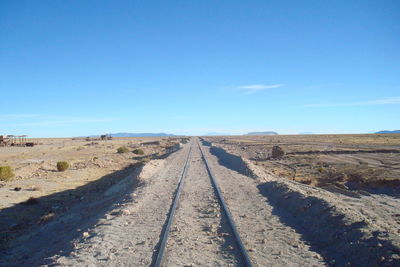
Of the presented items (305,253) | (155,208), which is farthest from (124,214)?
(305,253)

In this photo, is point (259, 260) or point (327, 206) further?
point (327, 206)

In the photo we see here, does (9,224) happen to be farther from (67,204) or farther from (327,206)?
(327,206)

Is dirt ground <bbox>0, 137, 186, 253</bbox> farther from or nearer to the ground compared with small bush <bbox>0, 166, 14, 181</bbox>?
nearer to the ground

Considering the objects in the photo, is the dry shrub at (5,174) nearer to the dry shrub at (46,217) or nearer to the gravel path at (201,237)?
the dry shrub at (46,217)

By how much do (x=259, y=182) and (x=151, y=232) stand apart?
404 inches

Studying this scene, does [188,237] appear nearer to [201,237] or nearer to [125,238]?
[201,237]

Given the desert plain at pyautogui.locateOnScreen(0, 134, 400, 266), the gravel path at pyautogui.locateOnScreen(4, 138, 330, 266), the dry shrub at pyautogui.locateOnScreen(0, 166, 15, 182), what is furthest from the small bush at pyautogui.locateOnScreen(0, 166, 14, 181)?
the gravel path at pyautogui.locateOnScreen(4, 138, 330, 266)

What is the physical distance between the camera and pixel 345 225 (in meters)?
8.87

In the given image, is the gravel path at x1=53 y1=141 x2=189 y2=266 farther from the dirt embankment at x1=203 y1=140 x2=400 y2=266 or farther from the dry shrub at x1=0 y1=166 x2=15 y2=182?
the dry shrub at x1=0 y1=166 x2=15 y2=182

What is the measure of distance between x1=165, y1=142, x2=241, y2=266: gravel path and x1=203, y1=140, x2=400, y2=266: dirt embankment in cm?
205

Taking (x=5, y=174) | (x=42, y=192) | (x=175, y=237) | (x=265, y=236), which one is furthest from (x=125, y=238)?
(x=5, y=174)

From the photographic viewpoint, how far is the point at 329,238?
27.6 ft

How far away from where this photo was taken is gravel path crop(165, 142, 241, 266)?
7039 millimetres

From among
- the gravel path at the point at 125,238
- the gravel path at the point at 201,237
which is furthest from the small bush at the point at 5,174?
the gravel path at the point at 201,237
